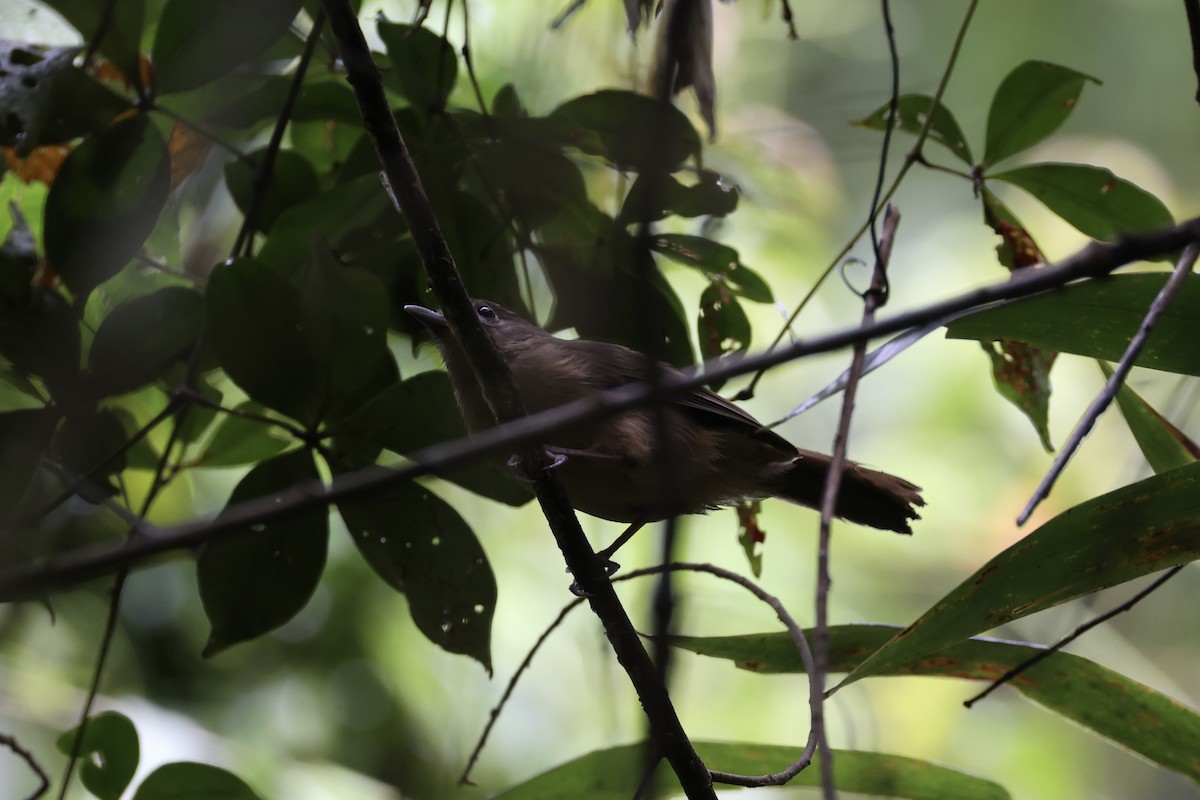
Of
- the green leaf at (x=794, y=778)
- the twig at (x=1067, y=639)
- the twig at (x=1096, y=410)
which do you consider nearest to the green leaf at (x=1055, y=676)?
the twig at (x=1067, y=639)

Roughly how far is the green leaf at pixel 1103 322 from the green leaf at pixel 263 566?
1744 mm

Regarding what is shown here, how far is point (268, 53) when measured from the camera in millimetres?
3012

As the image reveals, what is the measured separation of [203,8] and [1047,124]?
94.1 inches

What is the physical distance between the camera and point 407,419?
2.71 meters

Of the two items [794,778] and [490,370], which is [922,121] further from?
[794,778]

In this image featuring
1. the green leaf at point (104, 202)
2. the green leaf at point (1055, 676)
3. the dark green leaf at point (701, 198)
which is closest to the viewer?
the green leaf at point (1055, 676)

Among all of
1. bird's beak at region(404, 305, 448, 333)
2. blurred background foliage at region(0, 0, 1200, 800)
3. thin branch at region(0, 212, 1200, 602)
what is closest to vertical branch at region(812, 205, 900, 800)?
thin branch at region(0, 212, 1200, 602)

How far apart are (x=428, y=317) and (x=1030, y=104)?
6.06ft

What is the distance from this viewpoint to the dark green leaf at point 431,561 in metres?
2.74

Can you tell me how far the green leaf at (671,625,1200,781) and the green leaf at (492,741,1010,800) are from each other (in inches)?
10.2

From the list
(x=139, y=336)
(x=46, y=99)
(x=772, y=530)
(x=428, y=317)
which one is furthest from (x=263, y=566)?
(x=772, y=530)

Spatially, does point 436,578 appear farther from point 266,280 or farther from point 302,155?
point 302,155

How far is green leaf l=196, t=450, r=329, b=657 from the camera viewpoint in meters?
2.69

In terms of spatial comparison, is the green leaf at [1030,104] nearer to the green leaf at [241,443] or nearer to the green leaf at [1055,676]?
the green leaf at [1055,676]
